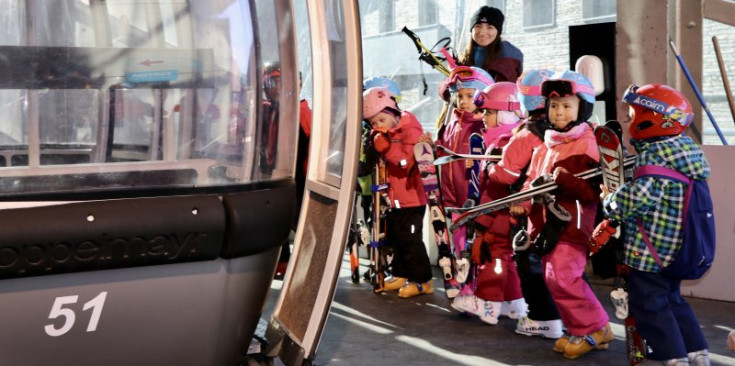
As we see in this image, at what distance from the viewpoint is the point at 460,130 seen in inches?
260

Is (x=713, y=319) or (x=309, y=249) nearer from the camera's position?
(x=309, y=249)

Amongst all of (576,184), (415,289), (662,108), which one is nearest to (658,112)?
(662,108)

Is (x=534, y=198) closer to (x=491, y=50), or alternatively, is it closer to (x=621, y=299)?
(x=621, y=299)

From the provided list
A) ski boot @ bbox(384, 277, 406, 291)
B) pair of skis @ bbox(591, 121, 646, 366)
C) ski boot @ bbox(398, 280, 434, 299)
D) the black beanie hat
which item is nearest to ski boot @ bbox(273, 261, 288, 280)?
ski boot @ bbox(384, 277, 406, 291)

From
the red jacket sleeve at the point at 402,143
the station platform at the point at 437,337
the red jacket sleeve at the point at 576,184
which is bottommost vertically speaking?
the station platform at the point at 437,337

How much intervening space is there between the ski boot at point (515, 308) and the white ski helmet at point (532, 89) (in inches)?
47.1

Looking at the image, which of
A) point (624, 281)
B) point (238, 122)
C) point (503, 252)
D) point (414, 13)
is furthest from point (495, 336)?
point (414, 13)

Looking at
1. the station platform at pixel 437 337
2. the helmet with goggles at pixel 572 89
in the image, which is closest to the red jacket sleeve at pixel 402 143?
the station platform at pixel 437 337

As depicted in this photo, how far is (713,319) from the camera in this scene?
6.14 meters

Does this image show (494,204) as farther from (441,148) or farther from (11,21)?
(11,21)

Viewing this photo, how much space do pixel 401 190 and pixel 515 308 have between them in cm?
125

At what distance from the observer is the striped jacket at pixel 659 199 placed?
4.43 metres

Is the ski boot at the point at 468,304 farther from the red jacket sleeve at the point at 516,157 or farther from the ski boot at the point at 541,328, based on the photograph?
the red jacket sleeve at the point at 516,157

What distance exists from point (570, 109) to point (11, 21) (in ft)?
10.9
